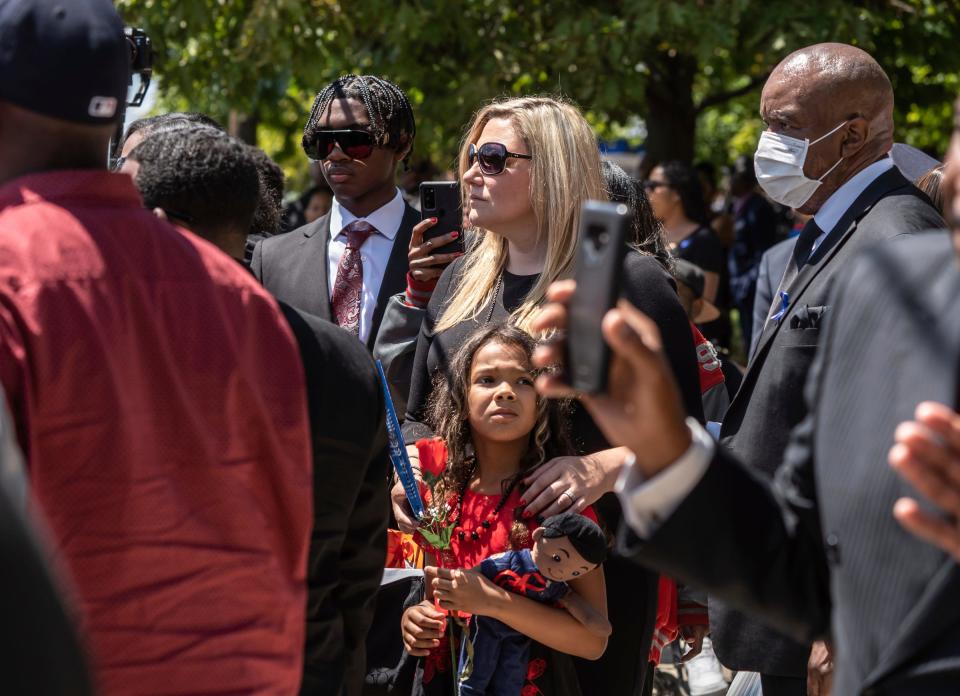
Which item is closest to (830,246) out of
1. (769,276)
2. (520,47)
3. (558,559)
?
(558,559)

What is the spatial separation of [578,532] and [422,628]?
1.79 feet

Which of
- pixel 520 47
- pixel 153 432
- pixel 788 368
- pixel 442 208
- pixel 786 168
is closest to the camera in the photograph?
pixel 153 432

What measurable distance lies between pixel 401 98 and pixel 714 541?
3.33 m

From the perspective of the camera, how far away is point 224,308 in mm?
2049

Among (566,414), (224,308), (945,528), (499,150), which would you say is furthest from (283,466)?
(499,150)

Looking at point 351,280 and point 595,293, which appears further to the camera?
point 351,280

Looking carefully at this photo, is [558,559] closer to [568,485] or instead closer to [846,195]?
[568,485]

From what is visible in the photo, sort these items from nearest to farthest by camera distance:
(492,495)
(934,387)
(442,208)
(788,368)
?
(934,387)
(788,368)
(492,495)
(442,208)

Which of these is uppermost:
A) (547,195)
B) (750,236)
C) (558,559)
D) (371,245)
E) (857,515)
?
(857,515)

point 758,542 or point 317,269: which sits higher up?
point 758,542

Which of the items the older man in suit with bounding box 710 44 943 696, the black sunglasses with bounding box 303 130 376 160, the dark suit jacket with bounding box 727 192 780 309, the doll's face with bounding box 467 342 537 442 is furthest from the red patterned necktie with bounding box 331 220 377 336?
the dark suit jacket with bounding box 727 192 780 309

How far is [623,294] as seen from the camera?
3.66 meters

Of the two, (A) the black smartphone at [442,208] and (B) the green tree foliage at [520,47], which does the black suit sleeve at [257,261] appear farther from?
(B) the green tree foliage at [520,47]

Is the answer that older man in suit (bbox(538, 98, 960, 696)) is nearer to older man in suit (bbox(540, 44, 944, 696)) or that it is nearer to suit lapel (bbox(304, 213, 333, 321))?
older man in suit (bbox(540, 44, 944, 696))
